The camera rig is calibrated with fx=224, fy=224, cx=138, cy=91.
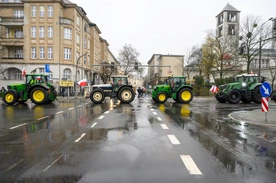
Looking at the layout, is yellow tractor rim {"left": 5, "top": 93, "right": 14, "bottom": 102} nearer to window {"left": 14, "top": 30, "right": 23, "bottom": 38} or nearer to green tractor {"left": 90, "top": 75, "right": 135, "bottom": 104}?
green tractor {"left": 90, "top": 75, "right": 135, "bottom": 104}

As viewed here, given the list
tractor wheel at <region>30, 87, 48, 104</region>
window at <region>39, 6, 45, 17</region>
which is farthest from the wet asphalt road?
window at <region>39, 6, 45, 17</region>

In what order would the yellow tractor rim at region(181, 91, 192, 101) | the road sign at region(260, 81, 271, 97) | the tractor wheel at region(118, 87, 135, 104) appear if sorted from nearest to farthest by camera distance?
the road sign at region(260, 81, 271, 97), the tractor wheel at region(118, 87, 135, 104), the yellow tractor rim at region(181, 91, 192, 101)

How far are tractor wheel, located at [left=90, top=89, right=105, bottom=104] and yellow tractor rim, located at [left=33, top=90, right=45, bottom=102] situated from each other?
3964 mm

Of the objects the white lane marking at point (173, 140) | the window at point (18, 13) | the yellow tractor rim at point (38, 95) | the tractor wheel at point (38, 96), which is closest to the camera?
the white lane marking at point (173, 140)

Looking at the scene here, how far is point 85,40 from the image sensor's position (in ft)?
154

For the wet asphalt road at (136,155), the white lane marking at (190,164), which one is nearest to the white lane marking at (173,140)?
the wet asphalt road at (136,155)

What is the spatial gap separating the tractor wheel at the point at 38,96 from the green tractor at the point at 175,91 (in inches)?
374

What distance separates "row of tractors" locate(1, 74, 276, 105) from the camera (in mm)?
18391

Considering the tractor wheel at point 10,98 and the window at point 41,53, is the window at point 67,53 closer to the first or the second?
the window at point 41,53

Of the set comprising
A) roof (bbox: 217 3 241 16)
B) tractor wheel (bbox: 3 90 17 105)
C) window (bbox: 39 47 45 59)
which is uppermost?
roof (bbox: 217 3 241 16)

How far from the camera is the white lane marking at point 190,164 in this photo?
3926 millimetres

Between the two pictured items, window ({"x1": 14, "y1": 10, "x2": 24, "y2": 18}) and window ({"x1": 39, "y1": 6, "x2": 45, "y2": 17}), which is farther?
window ({"x1": 14, "y1": 10, "x2": 24, "y2": 18})

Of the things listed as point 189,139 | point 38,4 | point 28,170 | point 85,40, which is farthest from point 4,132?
point 85,40

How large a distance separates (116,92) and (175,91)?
536 centimetres
